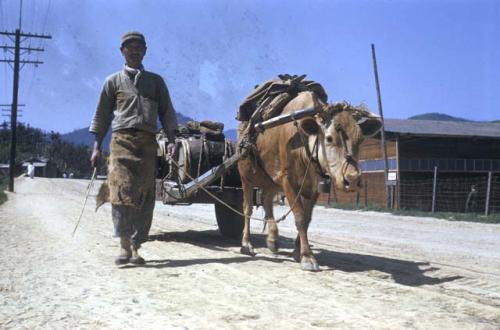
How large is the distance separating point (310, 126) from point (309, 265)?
153 centimetres

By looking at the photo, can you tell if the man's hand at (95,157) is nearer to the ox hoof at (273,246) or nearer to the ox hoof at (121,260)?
the ox hoof at (121,260)

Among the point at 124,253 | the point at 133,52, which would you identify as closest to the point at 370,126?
the point at 133,52

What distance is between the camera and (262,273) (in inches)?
219

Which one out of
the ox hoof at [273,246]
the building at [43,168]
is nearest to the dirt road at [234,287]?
the ox hoof at [273,246]

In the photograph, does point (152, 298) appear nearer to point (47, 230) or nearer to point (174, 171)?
point (174, 171)

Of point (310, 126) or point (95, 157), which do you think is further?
point (95, 157)

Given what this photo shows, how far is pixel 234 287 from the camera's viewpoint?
4.80 m

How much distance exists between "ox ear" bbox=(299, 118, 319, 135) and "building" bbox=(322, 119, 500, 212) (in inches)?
819

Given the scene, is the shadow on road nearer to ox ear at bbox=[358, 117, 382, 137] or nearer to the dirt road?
the dirt road

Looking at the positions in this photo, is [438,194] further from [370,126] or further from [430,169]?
[370,126]

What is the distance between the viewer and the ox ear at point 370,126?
5.87 m

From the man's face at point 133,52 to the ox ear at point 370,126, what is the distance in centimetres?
269

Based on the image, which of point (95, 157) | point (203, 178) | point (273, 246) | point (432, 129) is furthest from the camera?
point (432, 129)

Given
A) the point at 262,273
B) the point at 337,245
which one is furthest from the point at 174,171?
the point at 262,273
